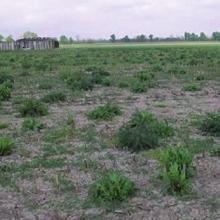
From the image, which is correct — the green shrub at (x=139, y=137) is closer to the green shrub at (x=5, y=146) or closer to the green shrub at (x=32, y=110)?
the green shrub at (x=5, y=146)

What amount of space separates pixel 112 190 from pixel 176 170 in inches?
36.6

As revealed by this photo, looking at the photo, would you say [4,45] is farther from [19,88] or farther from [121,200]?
[121,200]

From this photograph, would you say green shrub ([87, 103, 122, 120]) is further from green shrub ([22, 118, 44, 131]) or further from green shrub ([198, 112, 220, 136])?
green shrub ([198, 112, 220, 136])

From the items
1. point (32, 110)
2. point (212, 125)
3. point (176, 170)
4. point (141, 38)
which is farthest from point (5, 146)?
point (141, 38)

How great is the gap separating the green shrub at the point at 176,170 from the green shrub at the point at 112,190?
52cm

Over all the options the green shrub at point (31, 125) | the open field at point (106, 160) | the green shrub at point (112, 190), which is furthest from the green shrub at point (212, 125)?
the green shrub at point (112, 190)

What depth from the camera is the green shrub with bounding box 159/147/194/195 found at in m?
7.48

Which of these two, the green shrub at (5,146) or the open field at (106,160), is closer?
the open field at (106,160)

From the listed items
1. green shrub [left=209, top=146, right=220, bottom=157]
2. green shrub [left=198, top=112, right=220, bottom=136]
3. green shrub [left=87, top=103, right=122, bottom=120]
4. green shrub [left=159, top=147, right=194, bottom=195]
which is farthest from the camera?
green shrub [left=87, top=103, right=122, bottom=120]

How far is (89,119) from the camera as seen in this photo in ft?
43.6

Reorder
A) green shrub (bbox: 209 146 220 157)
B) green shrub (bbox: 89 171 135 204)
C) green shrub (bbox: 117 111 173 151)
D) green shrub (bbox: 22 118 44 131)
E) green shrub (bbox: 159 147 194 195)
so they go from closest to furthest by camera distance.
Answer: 1. green shrub (bbox: 89 171 135 204)
2. green shrub (bbox: 159 147 194 195)
3. green shrub (bbox: 209 146 220 157)
4. green shrub (bbox: 117 111 173 151)
5. green shrub (bbox: 22 118 44 131)

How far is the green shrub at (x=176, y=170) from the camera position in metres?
7.48

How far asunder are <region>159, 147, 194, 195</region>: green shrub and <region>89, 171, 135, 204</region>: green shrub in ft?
1.70

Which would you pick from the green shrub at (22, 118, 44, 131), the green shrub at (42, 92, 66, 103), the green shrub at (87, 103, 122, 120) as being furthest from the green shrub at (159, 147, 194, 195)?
the green shrub at (42, 92, 66, 103)
